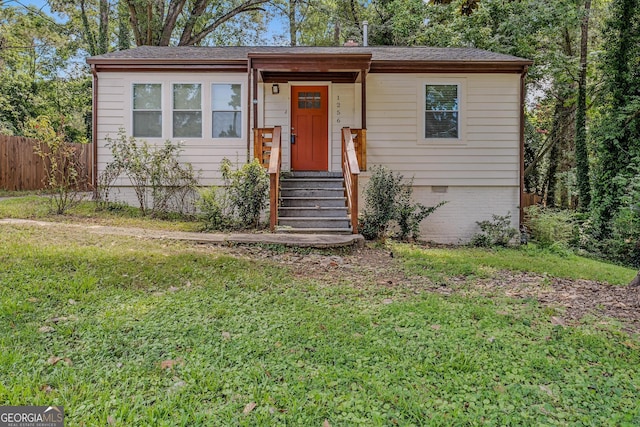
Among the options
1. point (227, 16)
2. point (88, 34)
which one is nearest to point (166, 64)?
point (227, 16)

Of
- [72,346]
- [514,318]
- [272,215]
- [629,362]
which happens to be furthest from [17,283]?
[629,362]

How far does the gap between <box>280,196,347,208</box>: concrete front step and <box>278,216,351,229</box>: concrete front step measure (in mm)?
529

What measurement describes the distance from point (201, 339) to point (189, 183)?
657 cm

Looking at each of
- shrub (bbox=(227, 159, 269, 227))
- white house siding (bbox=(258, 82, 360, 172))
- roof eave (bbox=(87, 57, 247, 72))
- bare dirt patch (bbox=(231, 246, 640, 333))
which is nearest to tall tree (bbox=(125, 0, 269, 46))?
roof eave (bbox=(87, 57, 247, 72))

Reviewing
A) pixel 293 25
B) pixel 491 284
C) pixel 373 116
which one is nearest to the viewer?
pixel 491 284

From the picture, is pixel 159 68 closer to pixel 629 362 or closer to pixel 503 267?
pixel 503 267

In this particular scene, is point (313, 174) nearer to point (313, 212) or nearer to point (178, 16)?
point (313, 212)

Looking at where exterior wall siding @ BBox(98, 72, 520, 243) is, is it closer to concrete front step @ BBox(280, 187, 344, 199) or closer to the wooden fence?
concrete front step @ BBox(280, 187, 344, 199)

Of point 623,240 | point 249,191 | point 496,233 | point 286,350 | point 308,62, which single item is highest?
point 308,62

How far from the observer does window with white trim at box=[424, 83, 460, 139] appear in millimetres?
8875

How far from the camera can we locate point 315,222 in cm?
729

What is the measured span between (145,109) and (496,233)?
28.2 ft

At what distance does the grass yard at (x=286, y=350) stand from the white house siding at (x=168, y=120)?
4580 mm

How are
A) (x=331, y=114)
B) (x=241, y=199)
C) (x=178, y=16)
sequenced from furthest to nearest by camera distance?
(x=178, y=16) < (x=331, y=114) < (x=241, y=199)
